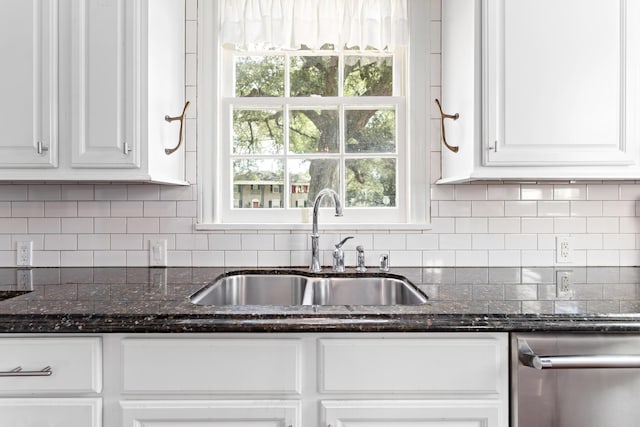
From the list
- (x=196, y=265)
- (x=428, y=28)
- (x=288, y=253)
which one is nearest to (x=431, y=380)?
(x=288, y=253)

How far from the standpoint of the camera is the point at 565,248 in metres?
2.00

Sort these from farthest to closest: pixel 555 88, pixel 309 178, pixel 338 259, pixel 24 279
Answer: pixel 309 178
pixel 338 259
pixel 24 279
pixel 555 88

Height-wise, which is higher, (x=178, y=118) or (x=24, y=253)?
(x=178, y=118)

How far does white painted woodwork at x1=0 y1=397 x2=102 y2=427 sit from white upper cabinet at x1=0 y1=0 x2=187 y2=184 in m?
0.78

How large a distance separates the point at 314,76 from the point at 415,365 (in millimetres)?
1486

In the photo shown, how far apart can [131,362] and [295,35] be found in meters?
1.55

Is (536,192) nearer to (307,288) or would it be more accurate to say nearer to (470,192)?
(470,192)

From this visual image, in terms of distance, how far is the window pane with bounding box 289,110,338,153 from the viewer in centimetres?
214

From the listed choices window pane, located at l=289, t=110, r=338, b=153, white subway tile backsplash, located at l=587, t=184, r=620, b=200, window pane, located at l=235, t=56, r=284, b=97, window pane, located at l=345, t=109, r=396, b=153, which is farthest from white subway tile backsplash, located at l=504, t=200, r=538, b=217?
window pane, located at l=235, t=56, r=284, b=97

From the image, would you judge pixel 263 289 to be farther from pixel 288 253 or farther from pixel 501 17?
pixel 501 17

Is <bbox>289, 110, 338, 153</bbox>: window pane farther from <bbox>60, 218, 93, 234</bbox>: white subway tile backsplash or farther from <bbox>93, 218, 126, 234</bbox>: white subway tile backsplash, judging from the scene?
<bbox>60, 218, 93, 234</bbox>: white subway tile backsplash

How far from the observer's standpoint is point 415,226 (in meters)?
2.01

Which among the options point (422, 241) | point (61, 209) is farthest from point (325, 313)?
point (61, 209)

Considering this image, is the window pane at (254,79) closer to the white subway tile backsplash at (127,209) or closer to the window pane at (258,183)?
the window pane at (258,183)
